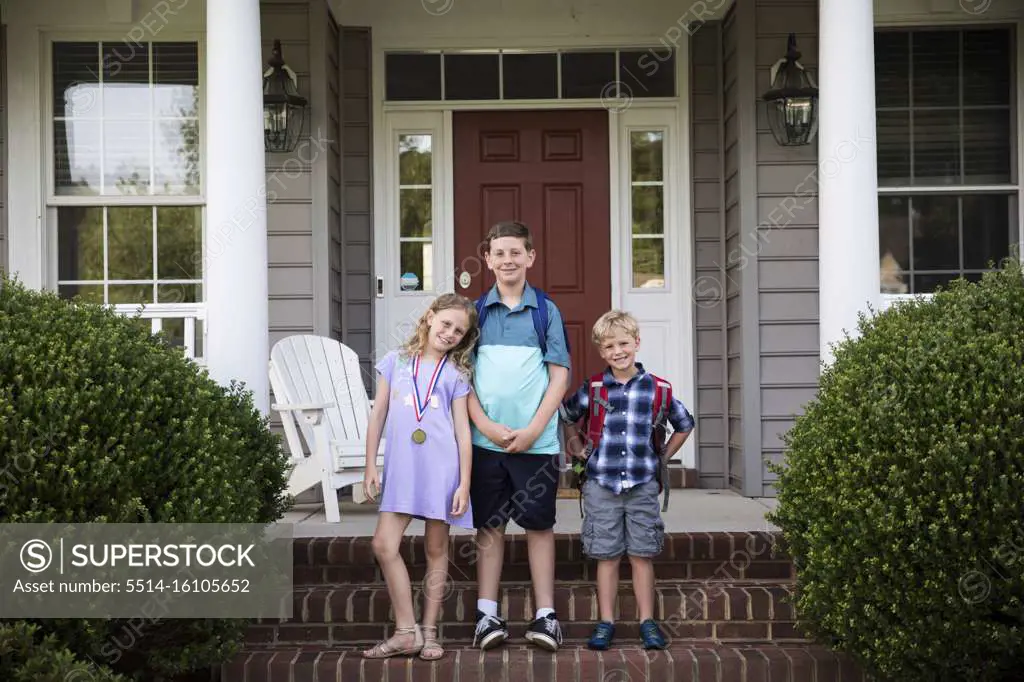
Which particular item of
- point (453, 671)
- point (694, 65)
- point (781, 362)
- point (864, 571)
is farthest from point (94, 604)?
point (694, 65)

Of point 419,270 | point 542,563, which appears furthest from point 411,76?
point 542,563

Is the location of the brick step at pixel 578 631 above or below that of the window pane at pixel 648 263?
below

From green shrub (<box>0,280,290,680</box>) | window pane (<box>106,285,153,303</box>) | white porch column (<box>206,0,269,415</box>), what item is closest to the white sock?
green shrub (<box>0,280,290,680</box>)

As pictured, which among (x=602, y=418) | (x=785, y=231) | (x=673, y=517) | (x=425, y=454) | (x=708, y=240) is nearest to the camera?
(x=425, y=454)

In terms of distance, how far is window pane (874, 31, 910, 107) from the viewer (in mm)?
5539

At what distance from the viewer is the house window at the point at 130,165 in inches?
218

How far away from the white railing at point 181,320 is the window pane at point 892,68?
3.86 meters

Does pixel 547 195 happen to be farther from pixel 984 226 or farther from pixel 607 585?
pixel 607 585

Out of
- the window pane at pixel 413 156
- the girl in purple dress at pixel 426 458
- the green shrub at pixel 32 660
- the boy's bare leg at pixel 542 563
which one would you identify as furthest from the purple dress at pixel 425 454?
the window pane at pixel 413 156

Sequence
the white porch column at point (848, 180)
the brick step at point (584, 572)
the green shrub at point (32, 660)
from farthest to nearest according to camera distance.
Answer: the white porch column at point (848, 180) → the brick step at point (584, 572) → the green shrub at point (32, 660)

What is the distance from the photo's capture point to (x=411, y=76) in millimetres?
5859

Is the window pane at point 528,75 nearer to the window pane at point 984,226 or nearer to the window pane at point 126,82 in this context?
the window pane at point 126,82

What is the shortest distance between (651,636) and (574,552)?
54cm

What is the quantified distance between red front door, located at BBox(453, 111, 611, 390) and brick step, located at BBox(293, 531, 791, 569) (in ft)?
6.58
